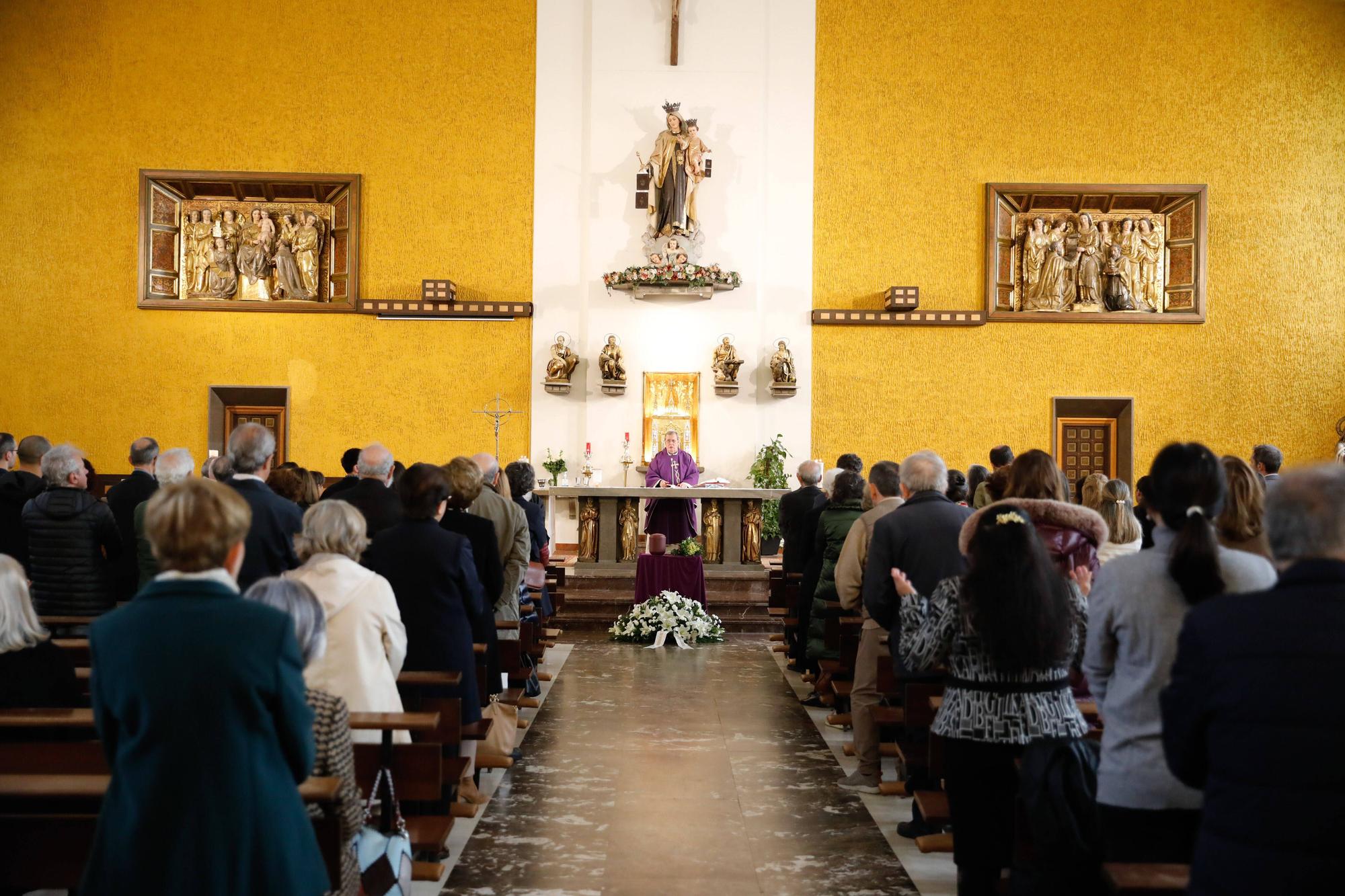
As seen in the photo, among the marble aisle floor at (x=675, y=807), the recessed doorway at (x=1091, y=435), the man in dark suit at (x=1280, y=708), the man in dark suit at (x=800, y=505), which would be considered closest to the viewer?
the man in dark suit at (x=1280, y=708)

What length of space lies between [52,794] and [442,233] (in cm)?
1255

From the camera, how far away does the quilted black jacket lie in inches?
227

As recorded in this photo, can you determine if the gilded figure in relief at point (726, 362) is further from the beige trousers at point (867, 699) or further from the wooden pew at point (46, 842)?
the wooden pew at point (46, 842)

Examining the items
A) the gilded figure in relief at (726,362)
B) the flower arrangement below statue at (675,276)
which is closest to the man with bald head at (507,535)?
the flower arrangement below statue at (675,276)

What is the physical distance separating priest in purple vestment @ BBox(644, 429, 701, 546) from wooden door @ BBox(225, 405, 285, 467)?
4.88m

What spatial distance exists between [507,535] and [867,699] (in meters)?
2.19

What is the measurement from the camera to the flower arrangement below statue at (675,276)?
14266 mm

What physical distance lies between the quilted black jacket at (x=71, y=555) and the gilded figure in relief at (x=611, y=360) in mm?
8975

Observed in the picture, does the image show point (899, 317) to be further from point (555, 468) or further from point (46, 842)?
point (46, 842)

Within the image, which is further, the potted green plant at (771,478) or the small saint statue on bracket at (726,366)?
the small saint statue on bracket at (726,366)

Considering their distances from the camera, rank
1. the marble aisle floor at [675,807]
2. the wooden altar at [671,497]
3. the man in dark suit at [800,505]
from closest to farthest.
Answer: the marble aisle floor at [675,807], the man in dark suit at [800,505], the wooden altar at [671,497]

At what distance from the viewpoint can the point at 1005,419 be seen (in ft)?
48.8

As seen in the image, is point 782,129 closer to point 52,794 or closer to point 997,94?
point 997,94

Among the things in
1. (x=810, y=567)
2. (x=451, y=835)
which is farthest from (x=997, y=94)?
(x=451, y=835)
